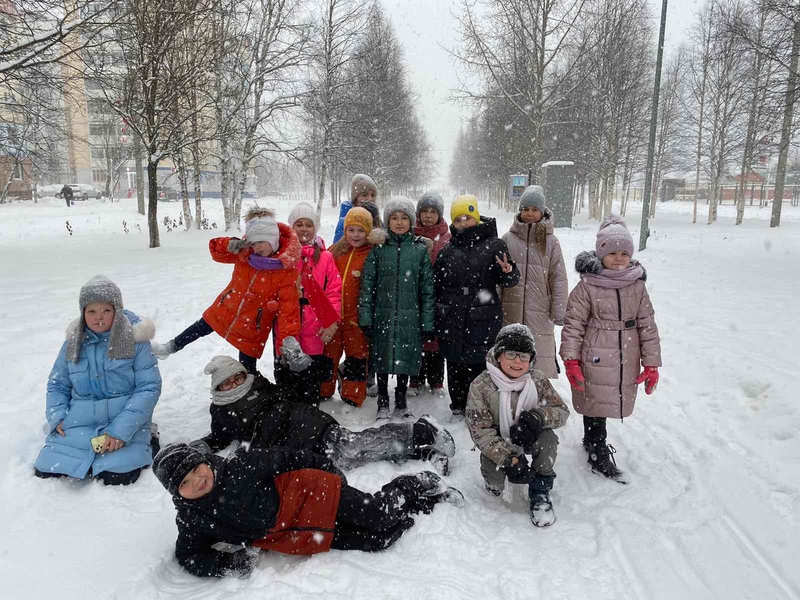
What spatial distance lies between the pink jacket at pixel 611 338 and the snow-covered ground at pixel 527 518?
572 mm

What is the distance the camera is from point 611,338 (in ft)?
11.1

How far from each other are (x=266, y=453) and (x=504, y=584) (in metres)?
1.39

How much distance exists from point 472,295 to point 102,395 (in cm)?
286

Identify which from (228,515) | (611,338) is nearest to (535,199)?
(611,338)

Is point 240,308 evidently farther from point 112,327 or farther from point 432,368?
point 432,368

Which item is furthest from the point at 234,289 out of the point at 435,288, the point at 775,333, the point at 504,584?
the point at 775,333

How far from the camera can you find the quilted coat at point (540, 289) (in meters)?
4.18

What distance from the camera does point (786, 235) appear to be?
55.2 feet

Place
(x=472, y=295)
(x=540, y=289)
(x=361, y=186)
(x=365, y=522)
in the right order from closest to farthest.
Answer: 1. (x=365, y=522)
2. (x=472, y=295)
3. (x=540, y=289)
4. (x=361, y=186)

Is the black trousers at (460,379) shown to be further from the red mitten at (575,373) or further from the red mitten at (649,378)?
the red mitten at (649,378)

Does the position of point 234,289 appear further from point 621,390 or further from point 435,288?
point 621,390

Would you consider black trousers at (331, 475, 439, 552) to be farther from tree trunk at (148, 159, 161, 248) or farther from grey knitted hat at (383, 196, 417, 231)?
tree trunk at (148, 159, 161, 248)

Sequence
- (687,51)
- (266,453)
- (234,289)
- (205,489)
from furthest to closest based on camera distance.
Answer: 1. (687,51)
2. (234,289)
3. (266,453)
4. (205,489)

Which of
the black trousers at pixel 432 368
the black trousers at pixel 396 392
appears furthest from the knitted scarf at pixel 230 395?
the black trousers at pixel 432 368
